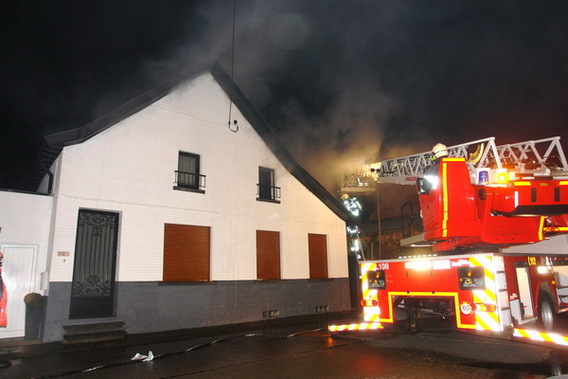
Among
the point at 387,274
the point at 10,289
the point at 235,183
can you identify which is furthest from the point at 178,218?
the point at 387,274

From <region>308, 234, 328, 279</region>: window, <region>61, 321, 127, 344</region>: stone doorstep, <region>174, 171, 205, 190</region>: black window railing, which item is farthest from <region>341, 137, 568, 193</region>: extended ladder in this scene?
<region>61, 321, 127, 344</region>: stone doorstep

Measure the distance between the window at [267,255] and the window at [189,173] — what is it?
2.32m

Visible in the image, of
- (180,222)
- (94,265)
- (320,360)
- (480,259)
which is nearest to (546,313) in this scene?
(480,259)

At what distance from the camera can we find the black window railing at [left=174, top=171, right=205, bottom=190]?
10500mm

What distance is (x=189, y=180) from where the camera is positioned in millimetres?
10781

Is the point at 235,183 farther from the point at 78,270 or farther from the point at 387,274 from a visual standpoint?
the point at 387,274

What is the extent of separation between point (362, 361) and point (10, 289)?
7.25 metres

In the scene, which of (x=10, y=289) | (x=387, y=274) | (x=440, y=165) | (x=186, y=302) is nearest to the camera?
(x=440, y=165)

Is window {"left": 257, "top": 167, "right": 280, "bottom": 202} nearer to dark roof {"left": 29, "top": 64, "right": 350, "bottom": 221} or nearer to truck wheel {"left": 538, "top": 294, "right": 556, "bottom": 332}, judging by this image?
dark roof {"left": 29, "top": 64, "right": 350, "bottom": 221}

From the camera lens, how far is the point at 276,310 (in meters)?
11.5

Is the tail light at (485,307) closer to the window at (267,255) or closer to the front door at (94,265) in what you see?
the window at (267,255)

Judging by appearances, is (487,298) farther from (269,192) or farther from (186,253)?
(269,192)

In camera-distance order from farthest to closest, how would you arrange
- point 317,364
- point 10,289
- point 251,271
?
point 251,271
point 10,289
point 317,364

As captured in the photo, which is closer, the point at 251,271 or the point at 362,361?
the point at 362,361
